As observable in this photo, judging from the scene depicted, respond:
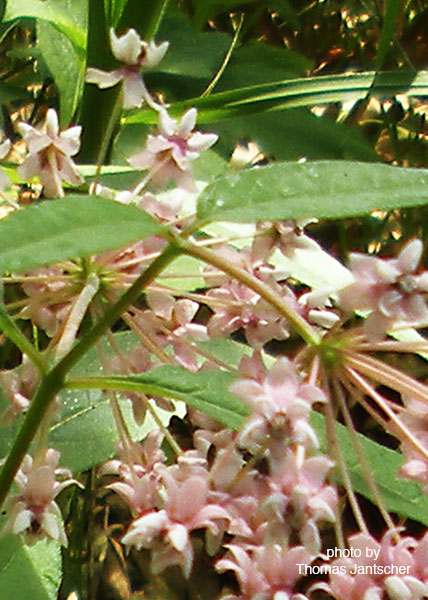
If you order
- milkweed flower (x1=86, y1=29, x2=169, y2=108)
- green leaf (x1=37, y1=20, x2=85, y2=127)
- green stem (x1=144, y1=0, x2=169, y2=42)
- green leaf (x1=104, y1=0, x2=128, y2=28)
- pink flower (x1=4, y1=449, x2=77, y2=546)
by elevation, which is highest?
green leaf (x1=37, y1=20, x2=85, y2=127)

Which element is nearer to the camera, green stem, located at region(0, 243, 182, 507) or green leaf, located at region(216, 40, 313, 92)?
green stem, located at region(0, 243, 182, 507)

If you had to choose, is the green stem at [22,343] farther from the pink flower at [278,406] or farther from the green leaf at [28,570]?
the green leaf at [28,570]

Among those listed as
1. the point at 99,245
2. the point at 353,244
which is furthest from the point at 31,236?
the point at 353,244

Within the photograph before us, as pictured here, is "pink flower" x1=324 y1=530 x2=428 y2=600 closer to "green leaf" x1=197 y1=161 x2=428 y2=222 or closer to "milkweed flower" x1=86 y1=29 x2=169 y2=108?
"green leaf" x1=197 y1=161 x2=428 y2=222

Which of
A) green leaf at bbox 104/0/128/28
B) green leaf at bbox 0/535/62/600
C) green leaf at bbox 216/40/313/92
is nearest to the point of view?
green leaf at bbox 0/535/62/600

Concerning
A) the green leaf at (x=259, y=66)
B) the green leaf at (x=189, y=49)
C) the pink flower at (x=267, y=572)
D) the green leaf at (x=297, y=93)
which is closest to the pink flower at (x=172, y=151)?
the pink flower at (x=267, y=572)

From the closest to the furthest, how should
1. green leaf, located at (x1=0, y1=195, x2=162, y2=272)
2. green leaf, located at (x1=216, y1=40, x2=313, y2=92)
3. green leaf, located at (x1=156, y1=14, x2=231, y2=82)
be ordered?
green leaf, located at (x1=0, y1=195, x2=162, y2=272) → green leaf, located at (x1=156, y1=14, x2=231, y2=82) → green leaf, located at (x1=216, y1=40, x2=313, y2=92)

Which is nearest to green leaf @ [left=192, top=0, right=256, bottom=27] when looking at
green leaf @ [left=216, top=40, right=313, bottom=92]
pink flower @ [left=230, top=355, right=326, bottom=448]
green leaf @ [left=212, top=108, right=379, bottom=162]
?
green leaf @ [left=216, top=40, right=313, bottom=92]
